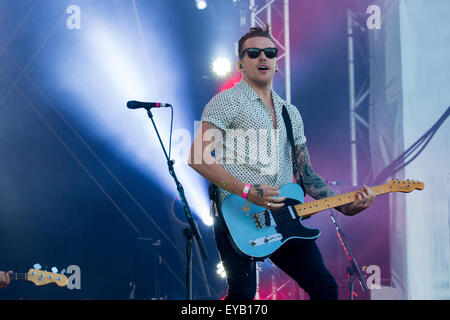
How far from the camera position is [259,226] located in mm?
2963

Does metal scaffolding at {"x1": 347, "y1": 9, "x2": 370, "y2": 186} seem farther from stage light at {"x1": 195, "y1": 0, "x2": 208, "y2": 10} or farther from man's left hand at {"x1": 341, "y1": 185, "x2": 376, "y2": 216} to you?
man's left hand at {"x1": 341, "y1": 185, "x2": 376, "y2": 216}

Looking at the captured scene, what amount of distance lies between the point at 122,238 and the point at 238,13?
3.24 metres

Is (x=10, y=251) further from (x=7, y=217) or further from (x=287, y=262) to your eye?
(x=287, y=262)

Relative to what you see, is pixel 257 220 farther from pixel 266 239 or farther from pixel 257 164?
pixel 257 164

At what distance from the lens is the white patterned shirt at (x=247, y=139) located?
3.10 meters

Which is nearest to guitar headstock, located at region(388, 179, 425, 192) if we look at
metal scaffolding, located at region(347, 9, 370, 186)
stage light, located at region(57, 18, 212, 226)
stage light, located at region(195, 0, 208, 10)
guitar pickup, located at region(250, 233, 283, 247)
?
guitar pickup, located at region(250, 233, 283, 247)

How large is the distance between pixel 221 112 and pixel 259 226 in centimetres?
76

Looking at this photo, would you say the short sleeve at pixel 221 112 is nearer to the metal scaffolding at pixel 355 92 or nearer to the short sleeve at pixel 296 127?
the short sleeve at pixel 296 127

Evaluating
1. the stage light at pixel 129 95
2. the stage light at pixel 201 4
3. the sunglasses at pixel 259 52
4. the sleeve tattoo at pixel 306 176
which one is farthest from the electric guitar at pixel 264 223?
the stage light at pixel 201 4

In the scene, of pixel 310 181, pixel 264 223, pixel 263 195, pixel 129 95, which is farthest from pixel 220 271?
pixel 263 195

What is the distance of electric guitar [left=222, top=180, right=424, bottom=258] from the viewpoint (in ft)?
9.49

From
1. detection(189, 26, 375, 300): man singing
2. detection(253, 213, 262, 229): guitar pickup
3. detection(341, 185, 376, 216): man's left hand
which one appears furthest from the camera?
detection(341, 185, 376, 216): man's left hand

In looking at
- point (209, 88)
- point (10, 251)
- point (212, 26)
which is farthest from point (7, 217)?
point (212, 26)

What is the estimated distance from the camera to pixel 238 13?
6188mm
